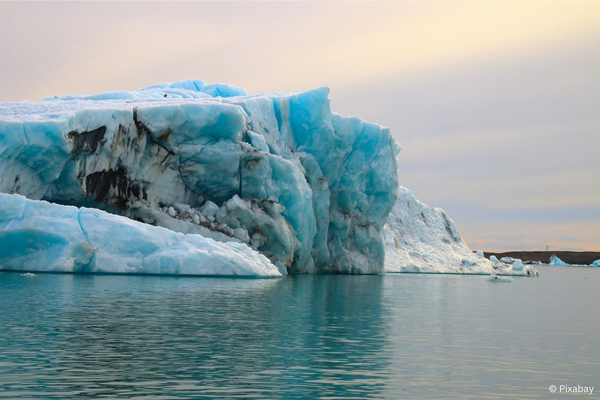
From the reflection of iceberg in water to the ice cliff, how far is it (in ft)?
20.8

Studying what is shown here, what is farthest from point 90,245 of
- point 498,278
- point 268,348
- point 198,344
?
point 498,278

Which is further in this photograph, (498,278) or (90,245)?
(498,278)

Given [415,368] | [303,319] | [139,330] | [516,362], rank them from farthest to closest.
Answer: [303,319]
[139,330]
[516,362]
[415,368]

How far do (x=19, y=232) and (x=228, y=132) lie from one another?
32.6ft

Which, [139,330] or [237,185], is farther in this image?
[237,185]

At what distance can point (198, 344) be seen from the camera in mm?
8266

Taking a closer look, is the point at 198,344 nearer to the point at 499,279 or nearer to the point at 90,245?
the point at 90,245

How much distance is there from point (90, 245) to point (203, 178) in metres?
8.09

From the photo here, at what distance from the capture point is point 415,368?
24.8 ft

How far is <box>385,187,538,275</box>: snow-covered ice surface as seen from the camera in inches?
1849

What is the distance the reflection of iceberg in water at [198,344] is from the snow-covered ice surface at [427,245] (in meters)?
33.1

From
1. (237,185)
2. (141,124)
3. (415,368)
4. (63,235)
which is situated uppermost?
(141,124)

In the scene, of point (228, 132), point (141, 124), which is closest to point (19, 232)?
point (141, 124)

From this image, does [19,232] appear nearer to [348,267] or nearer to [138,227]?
[138,227]
